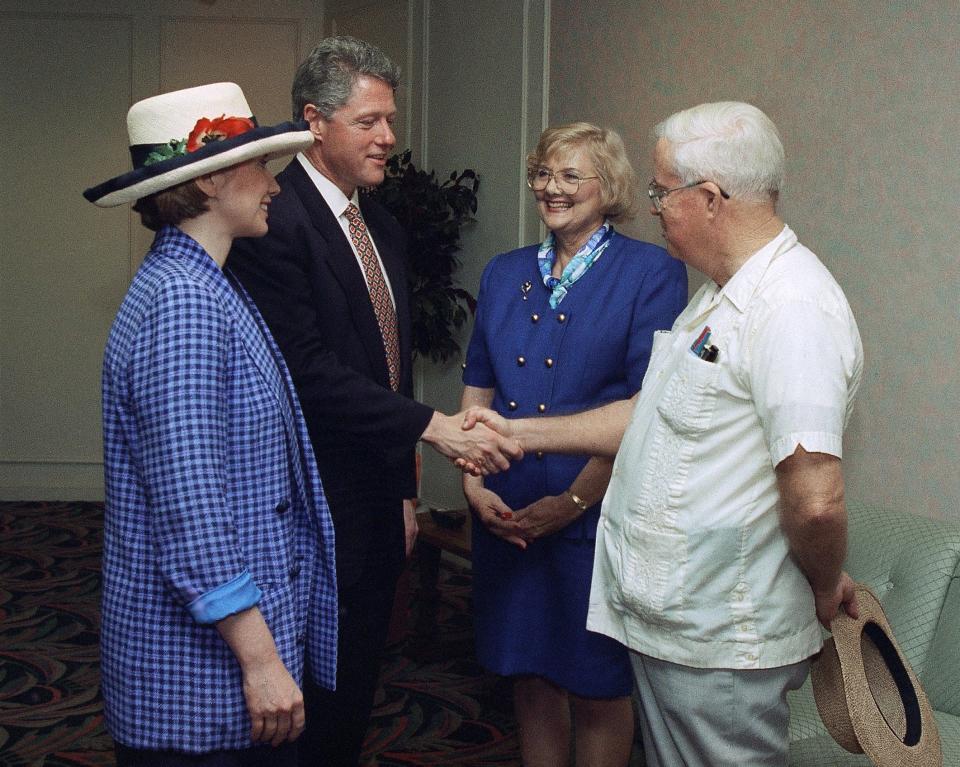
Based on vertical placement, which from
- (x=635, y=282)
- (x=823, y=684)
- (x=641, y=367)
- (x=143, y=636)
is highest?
(x=635, y=282)

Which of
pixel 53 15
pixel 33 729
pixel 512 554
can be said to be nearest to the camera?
pixel 512 554

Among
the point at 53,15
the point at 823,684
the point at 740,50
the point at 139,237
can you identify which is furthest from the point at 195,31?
the point at 823,684

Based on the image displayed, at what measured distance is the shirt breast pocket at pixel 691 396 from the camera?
1.76 metres

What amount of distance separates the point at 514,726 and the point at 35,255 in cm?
456

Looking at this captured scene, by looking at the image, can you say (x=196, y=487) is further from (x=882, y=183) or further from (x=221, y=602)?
(x=882, y=183)

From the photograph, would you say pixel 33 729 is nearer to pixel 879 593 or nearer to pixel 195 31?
pixel 879 593

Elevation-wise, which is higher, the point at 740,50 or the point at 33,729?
the point at 740,50

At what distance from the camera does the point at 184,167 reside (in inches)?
67.4

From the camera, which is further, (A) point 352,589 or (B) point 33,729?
(B) point 33,729

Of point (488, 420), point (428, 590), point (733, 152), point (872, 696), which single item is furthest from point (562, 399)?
point (428, 590)

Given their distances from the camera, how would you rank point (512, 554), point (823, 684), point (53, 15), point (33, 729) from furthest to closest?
point (53, 15)
point (33, 729)
point (512, 554)
point (823, 684)

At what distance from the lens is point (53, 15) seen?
6484mm

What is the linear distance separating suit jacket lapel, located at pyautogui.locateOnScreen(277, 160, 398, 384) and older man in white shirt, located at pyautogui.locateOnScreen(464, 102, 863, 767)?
724 mm

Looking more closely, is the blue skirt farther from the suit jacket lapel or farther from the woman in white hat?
the woman in white hat
